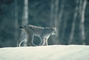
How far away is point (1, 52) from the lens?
5.80m

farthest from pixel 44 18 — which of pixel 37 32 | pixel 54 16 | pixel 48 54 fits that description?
pixel 48 54

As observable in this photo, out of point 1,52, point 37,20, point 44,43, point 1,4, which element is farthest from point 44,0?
point 1,52

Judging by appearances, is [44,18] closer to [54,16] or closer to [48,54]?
[54,16]

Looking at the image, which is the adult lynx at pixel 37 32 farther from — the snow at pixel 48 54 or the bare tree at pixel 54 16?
the bare tree at pixel 54 16

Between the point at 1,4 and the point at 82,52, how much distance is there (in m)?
19.9

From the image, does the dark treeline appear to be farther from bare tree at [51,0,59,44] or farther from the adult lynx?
the adult lynx

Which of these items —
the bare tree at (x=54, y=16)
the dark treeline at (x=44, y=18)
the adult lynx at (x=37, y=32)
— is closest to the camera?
the adult lynx at (x=37, y=32)

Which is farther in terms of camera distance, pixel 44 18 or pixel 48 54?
pixel 44 18

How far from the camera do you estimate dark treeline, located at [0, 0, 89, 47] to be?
75.0 ft


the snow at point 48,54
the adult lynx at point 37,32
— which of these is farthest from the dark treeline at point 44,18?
the snow at point 48,54

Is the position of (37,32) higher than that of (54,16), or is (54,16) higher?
Result: (54,16)

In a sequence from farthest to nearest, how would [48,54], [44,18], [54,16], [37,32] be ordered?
1. [44,18]
2. [54,16]
3. [37,32]
4. [48,54]

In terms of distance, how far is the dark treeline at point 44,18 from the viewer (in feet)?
75.0

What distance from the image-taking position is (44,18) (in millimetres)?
23906
